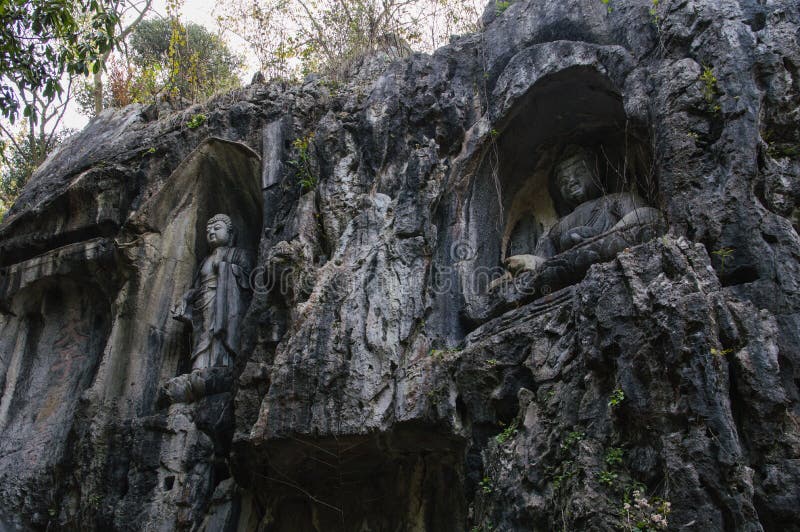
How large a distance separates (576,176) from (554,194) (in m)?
0.42

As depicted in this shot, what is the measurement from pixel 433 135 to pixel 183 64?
5.55 metres

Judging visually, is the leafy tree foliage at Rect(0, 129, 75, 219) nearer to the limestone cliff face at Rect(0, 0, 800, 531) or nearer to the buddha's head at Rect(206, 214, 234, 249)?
the limestone cliff face at Rect(0, 0, 800, 531)

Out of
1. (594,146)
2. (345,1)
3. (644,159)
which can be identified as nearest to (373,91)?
(594,146)

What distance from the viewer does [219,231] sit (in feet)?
32.0

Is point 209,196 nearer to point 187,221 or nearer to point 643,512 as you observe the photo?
point 187,221

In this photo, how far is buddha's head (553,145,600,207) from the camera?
28.6 ft

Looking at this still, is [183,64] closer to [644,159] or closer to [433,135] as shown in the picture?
[433,135]

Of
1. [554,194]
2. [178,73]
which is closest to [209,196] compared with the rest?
[178,73]

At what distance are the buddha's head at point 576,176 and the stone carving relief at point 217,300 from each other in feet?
10.8

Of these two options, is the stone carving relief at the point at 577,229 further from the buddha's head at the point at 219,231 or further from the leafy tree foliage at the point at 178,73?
the leafy tree foliage at the point at 178,73

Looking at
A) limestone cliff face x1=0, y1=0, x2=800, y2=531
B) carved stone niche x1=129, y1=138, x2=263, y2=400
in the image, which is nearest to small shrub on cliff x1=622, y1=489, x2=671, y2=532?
limestone cliff face x1=0, y1=0, x2=800, y2=531

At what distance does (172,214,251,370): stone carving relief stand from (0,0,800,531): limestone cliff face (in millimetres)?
315

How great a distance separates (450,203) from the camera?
27.9 feet

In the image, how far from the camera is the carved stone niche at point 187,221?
31.4 ft
